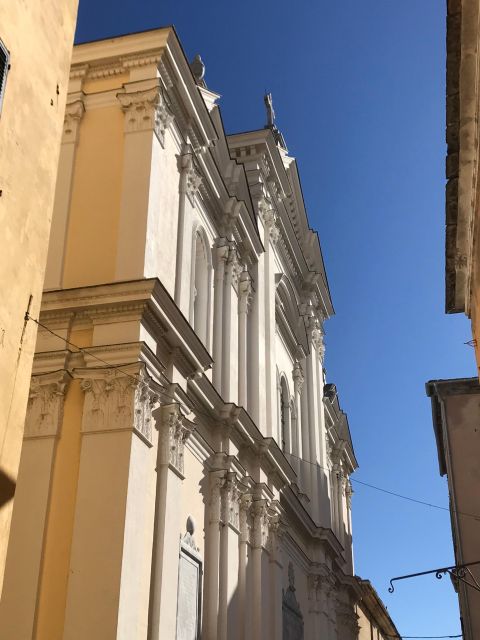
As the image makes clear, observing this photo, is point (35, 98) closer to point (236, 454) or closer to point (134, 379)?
point (134, 379)

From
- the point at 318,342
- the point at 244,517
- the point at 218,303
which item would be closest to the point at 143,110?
the point at 218,303

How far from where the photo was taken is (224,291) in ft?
61.6

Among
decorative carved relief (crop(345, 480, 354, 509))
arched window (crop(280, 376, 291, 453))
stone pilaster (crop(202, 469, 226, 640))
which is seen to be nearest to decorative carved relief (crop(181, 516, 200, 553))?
stone pilaster (crop(202, 469, 226, 640))

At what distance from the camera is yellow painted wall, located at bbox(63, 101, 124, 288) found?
45.4 ft

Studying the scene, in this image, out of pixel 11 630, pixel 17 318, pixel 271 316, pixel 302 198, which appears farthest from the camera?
pixel 302 198

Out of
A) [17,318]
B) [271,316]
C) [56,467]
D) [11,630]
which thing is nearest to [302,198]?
[271,316]

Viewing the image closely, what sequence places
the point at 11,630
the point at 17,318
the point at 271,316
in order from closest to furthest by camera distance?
the point at 17,318
the point at 11,630
the point at 271,316

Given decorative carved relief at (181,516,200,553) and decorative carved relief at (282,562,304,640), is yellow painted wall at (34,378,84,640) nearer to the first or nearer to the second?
decorative carved relief at (181,516,200,553)

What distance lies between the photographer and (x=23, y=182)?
7.40 metres

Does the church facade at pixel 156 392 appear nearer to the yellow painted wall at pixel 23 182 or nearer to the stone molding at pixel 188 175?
the stone molding at pixel 188 175

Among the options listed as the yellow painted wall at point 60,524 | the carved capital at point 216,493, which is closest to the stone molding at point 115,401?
the yellow painted wall at point 60,524

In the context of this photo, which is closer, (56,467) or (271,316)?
(56,467)

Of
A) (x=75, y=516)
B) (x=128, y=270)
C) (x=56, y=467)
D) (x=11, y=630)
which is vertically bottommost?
(x=11, y=630)

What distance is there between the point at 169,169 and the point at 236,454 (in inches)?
235
